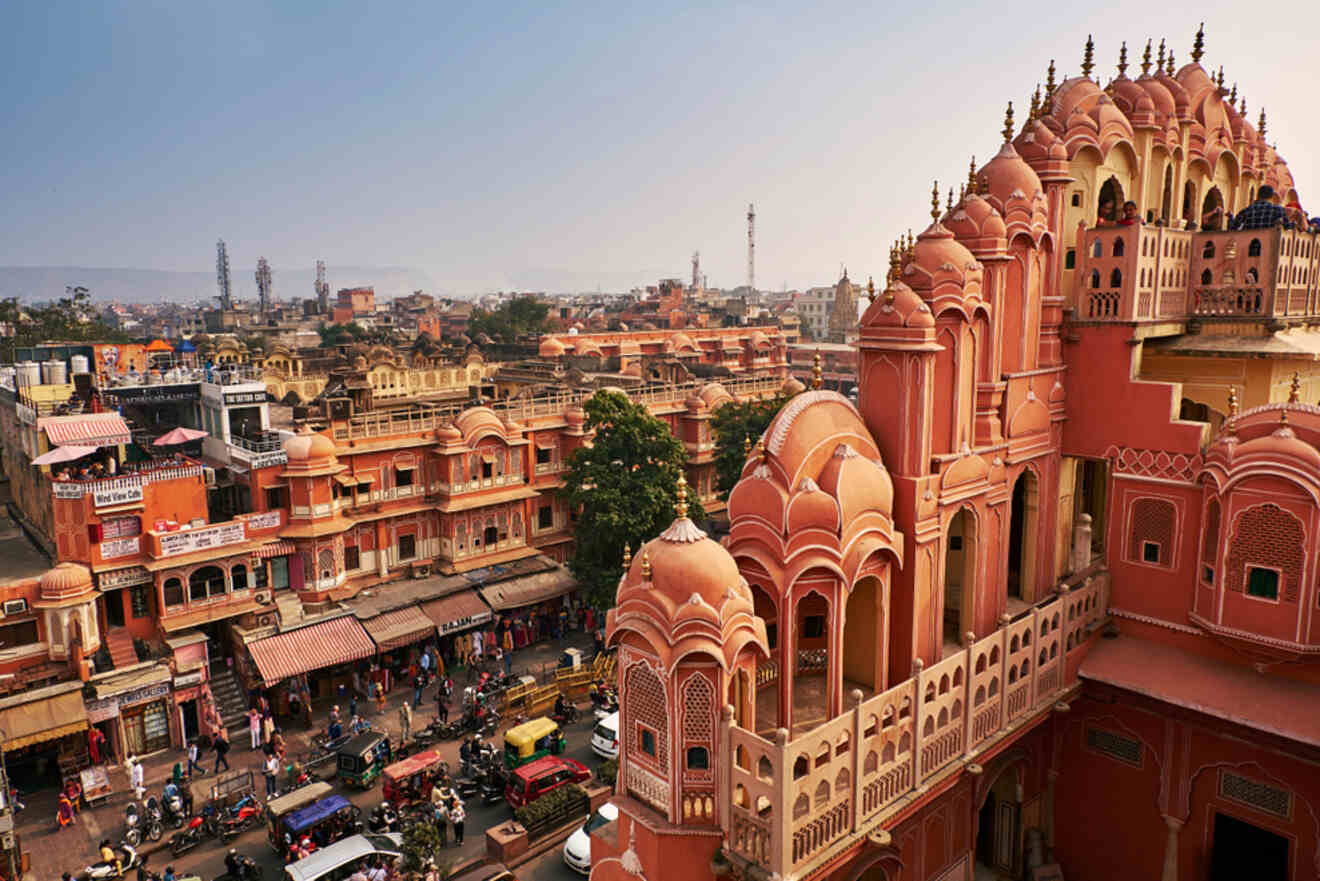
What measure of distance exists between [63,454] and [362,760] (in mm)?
11925

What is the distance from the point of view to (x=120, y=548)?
23625 millimetres

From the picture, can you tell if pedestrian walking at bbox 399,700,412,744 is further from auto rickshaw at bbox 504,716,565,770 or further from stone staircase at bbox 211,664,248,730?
stone staircase at bbox 211,664,248,730

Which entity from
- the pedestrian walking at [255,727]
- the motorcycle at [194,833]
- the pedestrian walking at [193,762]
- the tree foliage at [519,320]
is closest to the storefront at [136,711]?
the pedestrian walking at [193,762]

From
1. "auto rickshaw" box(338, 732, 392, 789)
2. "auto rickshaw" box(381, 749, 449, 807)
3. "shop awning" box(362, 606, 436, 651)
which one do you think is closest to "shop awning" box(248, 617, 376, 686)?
"shop awning" box(362, 606, 436, 651)

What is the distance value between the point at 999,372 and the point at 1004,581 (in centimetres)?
349

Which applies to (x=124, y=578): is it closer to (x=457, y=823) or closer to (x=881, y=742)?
(x=457, y=823)

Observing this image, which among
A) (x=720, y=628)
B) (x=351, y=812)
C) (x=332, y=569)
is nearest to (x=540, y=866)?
(x=351, y=812)

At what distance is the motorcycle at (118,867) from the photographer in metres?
17.7

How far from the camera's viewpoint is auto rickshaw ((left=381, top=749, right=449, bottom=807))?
20.0 metres

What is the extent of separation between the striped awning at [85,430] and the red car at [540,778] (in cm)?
1519

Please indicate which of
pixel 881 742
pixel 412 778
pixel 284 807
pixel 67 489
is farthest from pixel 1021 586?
pixel 67 489

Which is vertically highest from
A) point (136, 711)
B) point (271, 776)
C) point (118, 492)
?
point (118, 492)

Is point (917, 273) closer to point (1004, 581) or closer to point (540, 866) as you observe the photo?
point (1004, 581)

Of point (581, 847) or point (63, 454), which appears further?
point (63, 454)
